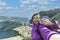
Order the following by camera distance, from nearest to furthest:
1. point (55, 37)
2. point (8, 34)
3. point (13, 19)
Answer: point (55, 37) < point (8, 34) < point (13, 19)

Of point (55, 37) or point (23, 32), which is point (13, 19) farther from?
point (55, 37)

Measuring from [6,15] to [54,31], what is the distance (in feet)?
6.89

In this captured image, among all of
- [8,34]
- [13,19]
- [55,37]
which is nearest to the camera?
[55,37]

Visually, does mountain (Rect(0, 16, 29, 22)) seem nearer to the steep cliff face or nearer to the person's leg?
the steep cliff face

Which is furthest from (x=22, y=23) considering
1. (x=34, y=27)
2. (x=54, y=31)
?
(x=54, y=31)

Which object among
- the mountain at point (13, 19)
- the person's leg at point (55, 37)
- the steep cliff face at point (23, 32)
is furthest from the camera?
the mountain at point (13, 19)

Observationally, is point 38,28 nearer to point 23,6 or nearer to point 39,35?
point 39,35

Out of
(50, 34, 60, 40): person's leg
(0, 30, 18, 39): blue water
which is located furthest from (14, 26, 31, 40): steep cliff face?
(50, 34, 60, 40): person's leg

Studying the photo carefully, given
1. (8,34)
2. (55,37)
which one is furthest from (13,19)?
(55,37)

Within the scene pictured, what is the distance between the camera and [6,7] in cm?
355

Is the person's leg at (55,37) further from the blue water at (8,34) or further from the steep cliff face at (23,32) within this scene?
the blue water at (8,34)

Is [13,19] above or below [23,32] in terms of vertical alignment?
above

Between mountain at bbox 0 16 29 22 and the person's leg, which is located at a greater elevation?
mountain at bbox 0 16 29 22

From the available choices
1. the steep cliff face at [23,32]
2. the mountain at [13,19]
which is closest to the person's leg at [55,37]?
the steep cliff face at [23,32]
